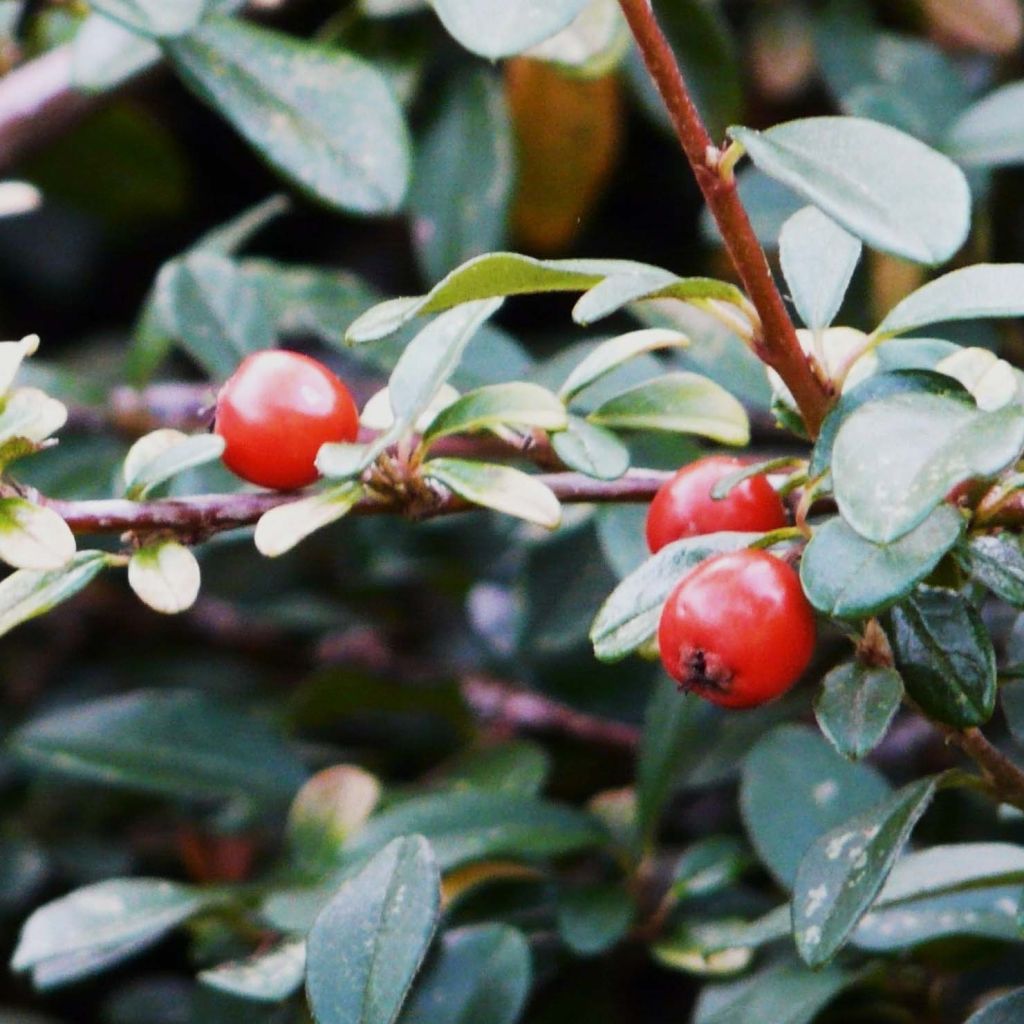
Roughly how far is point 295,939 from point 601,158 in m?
0.98

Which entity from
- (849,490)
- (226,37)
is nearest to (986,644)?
(849,490)

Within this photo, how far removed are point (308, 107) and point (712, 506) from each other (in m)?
0.74

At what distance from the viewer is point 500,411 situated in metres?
0.73

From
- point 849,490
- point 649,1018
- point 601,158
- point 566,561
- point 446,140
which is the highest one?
point 849,490

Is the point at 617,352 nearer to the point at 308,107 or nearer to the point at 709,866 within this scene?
the point at 709,866

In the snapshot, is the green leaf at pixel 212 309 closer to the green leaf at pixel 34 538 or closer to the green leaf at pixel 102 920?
the green leaf at pixel 102 920

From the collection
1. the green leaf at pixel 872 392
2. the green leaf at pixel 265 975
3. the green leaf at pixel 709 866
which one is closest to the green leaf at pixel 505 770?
the green leaf at pixel 709 866

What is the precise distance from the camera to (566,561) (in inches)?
53.4

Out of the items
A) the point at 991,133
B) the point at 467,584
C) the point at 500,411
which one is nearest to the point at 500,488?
the point at 500,411

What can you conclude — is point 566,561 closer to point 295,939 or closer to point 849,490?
point 295,939

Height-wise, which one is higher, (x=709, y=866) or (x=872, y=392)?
(x=872, y=392)

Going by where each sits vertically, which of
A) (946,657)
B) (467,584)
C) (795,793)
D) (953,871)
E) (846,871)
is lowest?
(467,584)

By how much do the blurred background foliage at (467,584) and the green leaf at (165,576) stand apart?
45 cm

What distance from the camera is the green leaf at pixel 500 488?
0.69 metres
